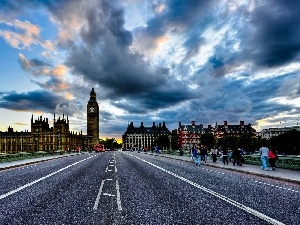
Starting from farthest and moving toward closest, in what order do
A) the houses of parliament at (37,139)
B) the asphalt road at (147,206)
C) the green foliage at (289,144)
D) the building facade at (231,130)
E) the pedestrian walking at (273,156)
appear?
1. the building facade at (231,130)
2. the houses of parliament at (37,139)
3. the green foliage at (289,144)
4. the pedestrian walking at (273,156)
5. the asphalt road at (147,206)

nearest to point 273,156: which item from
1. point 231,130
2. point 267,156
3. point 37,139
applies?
point 267,156

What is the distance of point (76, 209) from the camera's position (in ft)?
28.8

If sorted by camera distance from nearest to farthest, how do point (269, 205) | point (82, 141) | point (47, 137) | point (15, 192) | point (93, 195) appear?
point (269, 205) < point (93, 195) < point (15, 192) < point (47, 137) < point (82, 141)

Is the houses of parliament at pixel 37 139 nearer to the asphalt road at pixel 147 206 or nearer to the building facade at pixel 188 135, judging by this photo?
the building facade at pixel 188 135

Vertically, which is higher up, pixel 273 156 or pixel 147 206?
pixel 273 156

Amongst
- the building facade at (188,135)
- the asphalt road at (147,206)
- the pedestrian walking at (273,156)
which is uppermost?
the building facade at (188,135)

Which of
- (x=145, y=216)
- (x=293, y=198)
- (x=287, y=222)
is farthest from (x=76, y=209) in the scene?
(x=293, y=198)

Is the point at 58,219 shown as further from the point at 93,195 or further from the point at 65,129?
the point at 65,129

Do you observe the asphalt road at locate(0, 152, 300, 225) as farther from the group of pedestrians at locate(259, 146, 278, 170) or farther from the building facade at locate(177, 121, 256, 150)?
the building facade at locate(177, 121, 256, 150)

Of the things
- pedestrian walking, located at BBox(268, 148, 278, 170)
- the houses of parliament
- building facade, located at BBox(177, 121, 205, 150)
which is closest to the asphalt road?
pedestrian walking, located at BBox(268, 148, 278, 170)

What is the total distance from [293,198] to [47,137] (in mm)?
150195

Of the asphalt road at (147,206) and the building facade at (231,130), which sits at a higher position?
the building facade at (231,130)

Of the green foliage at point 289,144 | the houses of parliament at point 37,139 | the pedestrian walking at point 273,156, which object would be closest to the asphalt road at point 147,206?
the pedestrian walking at point 273,156

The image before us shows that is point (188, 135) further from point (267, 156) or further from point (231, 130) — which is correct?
point (267, 156)
